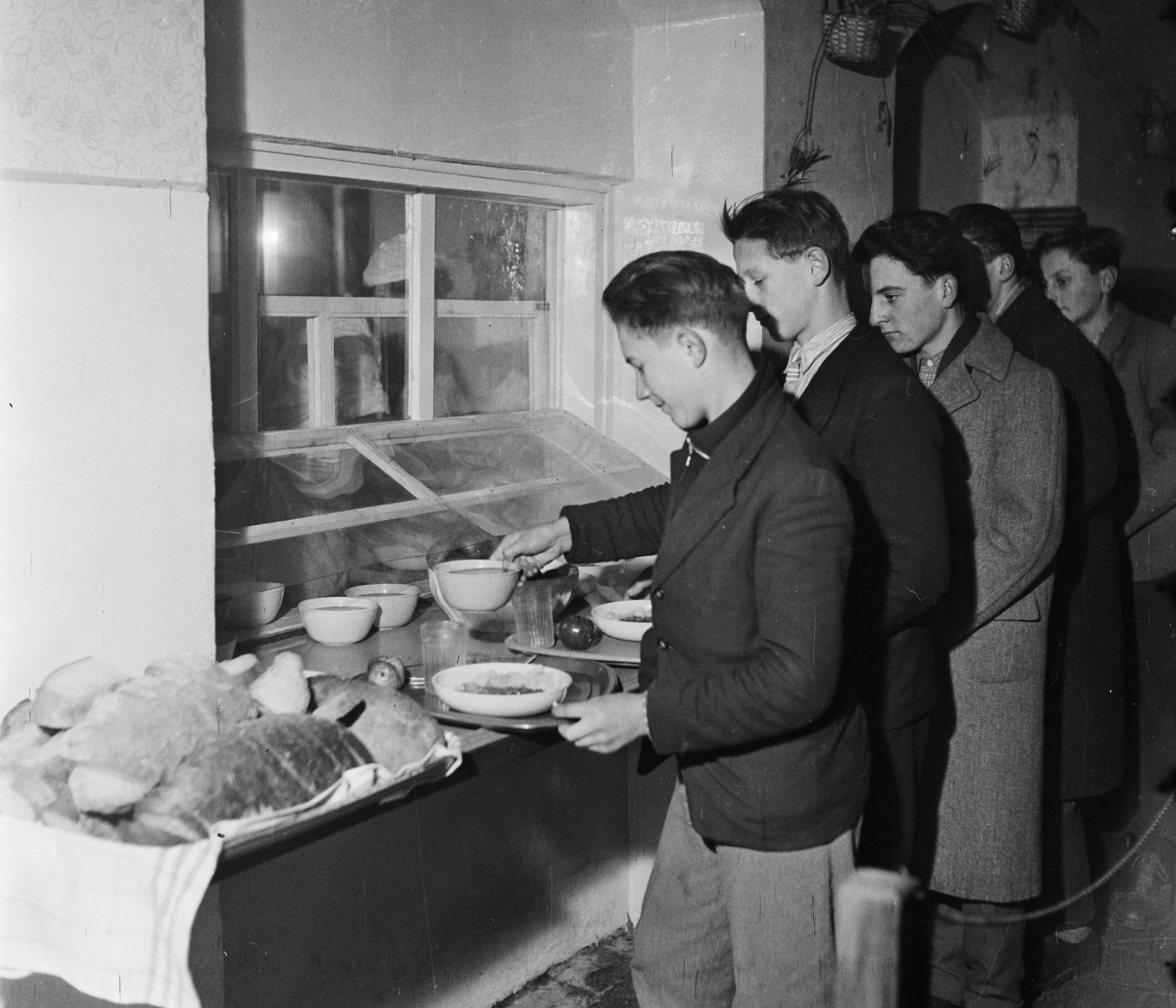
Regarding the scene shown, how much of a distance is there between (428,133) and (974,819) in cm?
198

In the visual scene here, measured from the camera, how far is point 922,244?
2.73 metres

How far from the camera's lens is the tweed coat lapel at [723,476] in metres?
1.84

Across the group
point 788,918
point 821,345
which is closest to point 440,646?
point 788,918

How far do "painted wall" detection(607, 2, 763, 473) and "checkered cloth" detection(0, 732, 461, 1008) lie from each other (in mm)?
2173

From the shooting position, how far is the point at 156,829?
1.65 meters

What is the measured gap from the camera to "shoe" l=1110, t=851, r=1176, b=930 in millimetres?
3572

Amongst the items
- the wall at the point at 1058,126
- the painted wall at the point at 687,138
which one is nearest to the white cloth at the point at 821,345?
the painted wall at the point at 687,138

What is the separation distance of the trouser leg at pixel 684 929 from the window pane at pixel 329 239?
149 cm

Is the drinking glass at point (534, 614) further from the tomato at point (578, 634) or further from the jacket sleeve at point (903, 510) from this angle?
the jacket sleeve at point (903, 510)

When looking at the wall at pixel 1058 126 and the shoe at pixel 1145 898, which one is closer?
the shoe at pixel 1145 898

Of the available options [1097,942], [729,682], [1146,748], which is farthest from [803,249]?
[1146,748]

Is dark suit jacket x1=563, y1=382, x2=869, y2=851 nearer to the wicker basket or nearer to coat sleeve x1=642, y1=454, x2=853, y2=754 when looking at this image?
coat sleeve x1=642, y1=454, x2=853, y2=754

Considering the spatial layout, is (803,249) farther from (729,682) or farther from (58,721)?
(58,721)

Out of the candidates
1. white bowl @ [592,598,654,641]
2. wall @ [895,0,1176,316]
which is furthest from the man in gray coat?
wall @ [895,0,1176,316]
